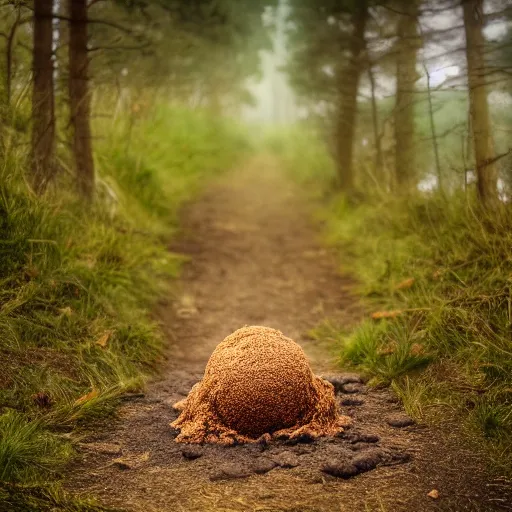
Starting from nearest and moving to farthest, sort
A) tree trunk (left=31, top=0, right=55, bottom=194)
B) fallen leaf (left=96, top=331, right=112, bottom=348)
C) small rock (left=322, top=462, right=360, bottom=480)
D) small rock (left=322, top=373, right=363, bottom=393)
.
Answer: small rock (left=322, top=462, right=360, bottom=480) < small rock (left=322, top=373, right=363, bottom=393) < fallen leaf (left=96, top=331, right=112, bottom=348) < tree trunk (left=31, top=0, right=55, bottom=194)

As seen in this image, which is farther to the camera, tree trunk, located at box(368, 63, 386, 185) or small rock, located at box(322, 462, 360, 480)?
tree trunk, located at box(368, 63, 386, 185)

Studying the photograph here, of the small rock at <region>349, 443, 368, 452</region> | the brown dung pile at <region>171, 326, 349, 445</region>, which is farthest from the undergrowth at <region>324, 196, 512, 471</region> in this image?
the brown dung pile at <region>171, 326, 349, 445</region>

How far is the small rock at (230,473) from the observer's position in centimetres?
259

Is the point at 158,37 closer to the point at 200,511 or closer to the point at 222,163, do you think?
the point at 222,163

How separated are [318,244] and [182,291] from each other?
2615 millimetres

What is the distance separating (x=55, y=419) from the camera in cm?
305

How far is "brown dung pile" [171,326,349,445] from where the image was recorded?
2957 millimetres

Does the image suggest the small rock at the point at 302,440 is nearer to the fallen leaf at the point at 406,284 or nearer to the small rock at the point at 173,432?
the small rock at the point at 173,432

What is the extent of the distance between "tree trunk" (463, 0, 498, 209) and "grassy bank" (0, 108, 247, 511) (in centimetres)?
308

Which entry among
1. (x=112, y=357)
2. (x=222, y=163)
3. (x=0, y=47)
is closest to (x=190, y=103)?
(x=222, y=163)

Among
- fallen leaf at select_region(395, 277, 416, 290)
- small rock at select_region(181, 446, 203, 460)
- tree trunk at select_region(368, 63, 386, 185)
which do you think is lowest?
small rock at select_region(181, 446, 203, 460)

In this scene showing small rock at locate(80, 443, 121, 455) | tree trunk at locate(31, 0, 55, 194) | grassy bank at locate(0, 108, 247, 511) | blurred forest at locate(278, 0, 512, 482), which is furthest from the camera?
tree trunk at locate(31, 0, 55, 194)

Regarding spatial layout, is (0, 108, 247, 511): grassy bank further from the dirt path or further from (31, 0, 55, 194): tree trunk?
(31, 0, 55, 194): tree trunk

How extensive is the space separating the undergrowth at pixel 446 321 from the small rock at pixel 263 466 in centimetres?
102
